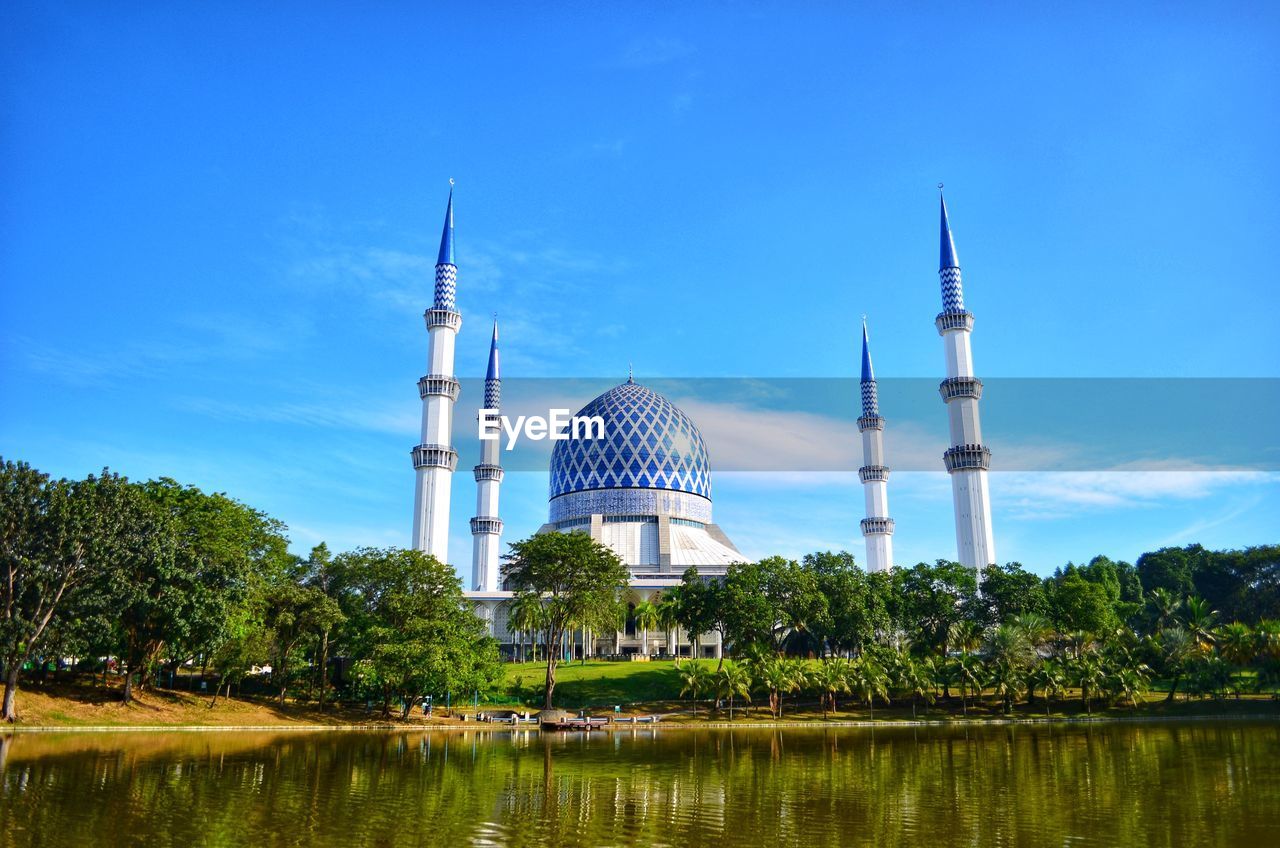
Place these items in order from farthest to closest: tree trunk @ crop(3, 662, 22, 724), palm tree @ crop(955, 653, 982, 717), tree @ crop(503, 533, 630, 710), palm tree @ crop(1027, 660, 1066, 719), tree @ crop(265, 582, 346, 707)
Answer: tree @ crop(503, 533, 630, 710)
palm tree @ crop(955, 653, 982, 717)
palm tree @ crop(1027, 660, 1066, 719)
tree @ crop(265, 582, 346, 707)
tree trunk @ crop(3, 662, 22, 724)

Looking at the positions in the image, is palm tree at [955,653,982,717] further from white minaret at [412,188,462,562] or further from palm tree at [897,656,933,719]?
white minaret at [412,188,462,562]

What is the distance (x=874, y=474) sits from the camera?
281 ft

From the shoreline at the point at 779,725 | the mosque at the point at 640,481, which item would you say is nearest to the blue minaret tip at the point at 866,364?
the mosque at the point at 640,481

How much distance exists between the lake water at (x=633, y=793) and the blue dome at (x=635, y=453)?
56.2m

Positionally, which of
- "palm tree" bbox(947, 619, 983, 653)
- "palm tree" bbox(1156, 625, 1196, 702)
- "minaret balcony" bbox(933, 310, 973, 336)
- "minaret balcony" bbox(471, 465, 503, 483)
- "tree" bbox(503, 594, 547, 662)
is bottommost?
"palm tree" bbox(1156, 625, 1196, 702)

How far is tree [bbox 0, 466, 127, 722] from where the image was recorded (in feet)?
110

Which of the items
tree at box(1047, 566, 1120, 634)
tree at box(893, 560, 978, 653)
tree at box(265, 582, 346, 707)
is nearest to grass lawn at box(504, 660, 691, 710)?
tree at box(265, 582, 346, 707)

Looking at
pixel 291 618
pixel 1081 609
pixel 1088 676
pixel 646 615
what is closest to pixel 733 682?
pixel 646 615

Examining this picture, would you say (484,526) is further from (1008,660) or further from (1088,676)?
(1088,676)

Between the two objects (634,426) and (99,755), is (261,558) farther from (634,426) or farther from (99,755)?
(634,426)

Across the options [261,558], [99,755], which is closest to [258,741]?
[99,755]

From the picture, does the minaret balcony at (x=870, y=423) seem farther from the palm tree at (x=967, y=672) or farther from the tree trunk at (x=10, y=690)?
the tree trunk at (x=10, y=690)

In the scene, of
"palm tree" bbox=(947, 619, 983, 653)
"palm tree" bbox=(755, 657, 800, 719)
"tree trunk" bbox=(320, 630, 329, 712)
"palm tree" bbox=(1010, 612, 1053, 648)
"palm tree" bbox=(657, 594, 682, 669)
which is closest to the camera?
"tree trunk" bbox=(320, 630, 329, 712)

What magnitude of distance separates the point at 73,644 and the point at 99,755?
1275 cm
